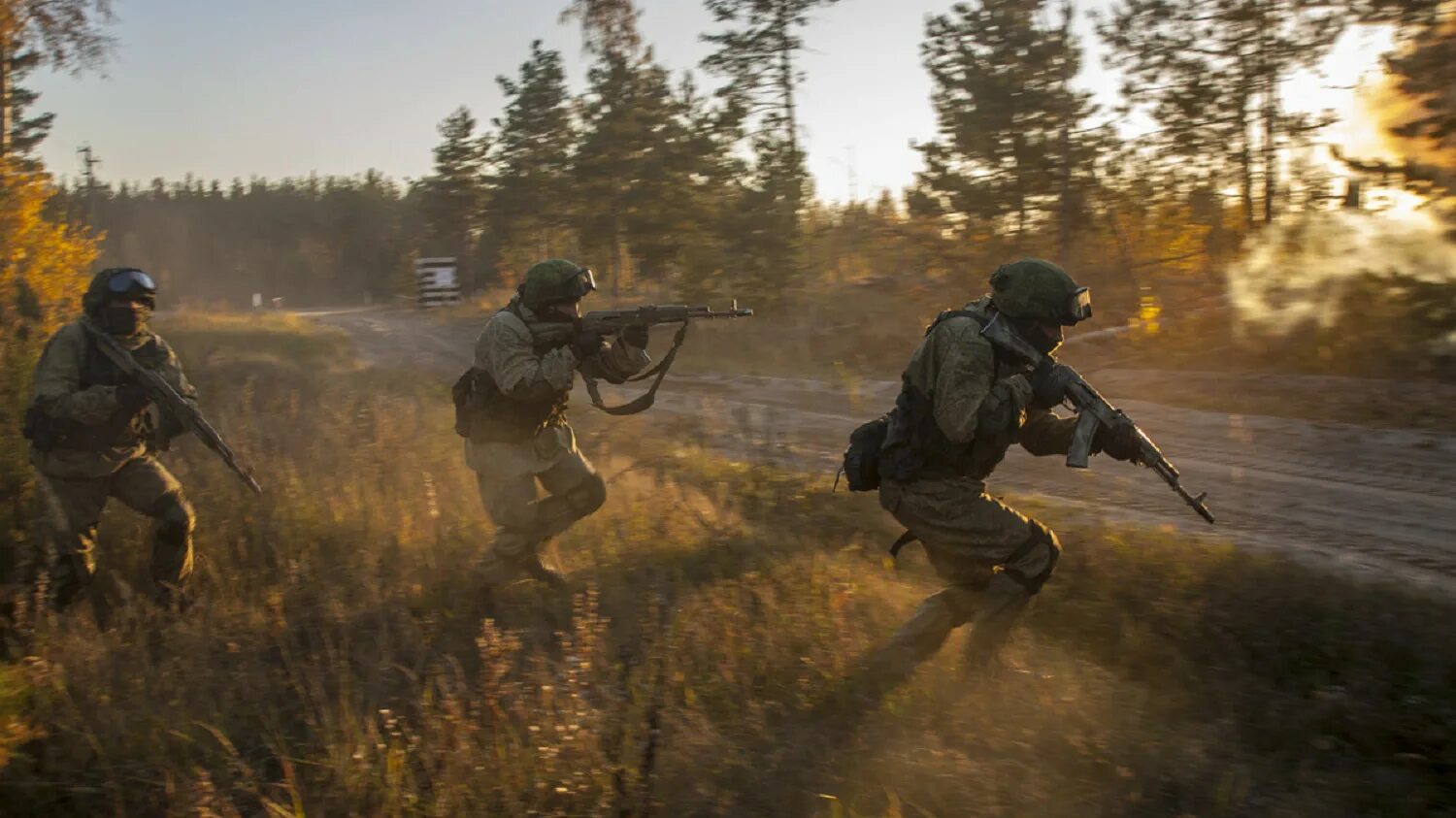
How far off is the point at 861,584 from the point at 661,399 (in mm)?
10404

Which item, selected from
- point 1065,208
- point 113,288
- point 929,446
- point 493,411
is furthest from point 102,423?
point 1065,208

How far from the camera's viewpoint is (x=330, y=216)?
83.5 meters

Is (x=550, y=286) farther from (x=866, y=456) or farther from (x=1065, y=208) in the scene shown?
(x=1065, y=208)

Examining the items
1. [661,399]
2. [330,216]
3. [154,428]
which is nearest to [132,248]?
[330,216]

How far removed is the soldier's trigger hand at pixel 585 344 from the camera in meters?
5.86

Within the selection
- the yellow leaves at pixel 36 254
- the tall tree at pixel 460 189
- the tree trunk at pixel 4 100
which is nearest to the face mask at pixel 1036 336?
the yellow leaves at pixel 36 254

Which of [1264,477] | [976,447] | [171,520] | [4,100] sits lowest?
[1264,477]

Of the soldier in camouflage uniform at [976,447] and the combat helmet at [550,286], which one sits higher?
the combat helmet at [550,286]

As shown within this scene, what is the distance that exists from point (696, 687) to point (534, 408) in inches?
79.6

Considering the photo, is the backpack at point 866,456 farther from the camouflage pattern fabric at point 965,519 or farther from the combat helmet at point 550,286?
the combat helmet at point 550,286

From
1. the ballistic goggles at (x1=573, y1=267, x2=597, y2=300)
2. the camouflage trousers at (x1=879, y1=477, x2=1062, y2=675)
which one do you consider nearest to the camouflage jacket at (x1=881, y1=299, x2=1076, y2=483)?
the camouflage trousers at (x1=879, y1=477, x2=1062, y2=675)

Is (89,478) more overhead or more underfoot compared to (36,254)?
more underfoot

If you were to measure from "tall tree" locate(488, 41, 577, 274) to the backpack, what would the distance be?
3333 centimetres

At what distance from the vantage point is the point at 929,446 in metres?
4.64
